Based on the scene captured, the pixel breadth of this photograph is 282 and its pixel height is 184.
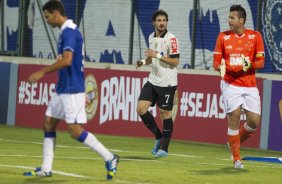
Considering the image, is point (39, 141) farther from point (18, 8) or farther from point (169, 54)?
point (18, 8)

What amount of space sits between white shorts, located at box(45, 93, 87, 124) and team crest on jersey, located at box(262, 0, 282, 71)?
978cm

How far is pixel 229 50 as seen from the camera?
1520cm

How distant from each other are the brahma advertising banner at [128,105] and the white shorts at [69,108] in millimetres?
8555

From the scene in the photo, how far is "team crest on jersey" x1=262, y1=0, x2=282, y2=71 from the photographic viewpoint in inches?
852

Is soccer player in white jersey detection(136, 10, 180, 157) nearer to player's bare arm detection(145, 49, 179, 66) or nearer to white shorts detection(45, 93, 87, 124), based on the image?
player's bare arm detection(145, 49, 179, 66)

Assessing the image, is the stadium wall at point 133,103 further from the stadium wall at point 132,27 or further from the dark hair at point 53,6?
the dark hair at point 53,6

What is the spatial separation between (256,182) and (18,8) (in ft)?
45.6

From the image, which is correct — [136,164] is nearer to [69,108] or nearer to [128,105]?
[69,108]

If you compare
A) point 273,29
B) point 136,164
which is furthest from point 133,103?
point 136,164

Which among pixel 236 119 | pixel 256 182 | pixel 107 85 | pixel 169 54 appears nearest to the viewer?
pixel 256 182

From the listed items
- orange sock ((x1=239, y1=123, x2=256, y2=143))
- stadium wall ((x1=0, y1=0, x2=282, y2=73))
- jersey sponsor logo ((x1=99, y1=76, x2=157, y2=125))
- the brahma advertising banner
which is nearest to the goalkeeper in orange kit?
orange sock ((x1=239, y1=123, x2=256, y2=143))

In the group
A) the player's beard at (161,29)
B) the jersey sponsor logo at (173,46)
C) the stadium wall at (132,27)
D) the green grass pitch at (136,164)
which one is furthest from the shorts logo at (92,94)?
the jersey sponsor logo at (173,46)

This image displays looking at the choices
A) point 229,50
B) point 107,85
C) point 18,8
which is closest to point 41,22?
point 18,8

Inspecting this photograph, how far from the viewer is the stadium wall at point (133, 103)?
20.4 m
